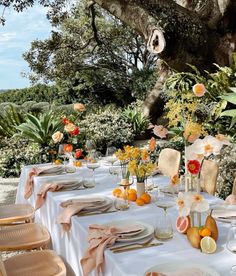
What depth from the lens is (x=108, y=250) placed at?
2041 mm

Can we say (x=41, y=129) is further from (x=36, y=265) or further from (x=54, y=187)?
(x=36, y=265)

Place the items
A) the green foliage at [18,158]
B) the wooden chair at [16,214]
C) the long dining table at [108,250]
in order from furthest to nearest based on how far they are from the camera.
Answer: the green foliage at [18,158], the wooden chair at [16,214], the long dining table at [108,250]

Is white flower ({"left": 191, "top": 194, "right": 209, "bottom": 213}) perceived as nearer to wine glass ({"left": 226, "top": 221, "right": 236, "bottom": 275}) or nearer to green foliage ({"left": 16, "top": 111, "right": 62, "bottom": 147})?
wine glass ({"left": 226, "top": 221, "right": 236, "bottom": 275})

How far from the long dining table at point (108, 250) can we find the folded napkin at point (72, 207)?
53 mm

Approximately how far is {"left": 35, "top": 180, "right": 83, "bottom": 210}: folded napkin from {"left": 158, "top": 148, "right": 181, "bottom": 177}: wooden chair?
125 centimetres

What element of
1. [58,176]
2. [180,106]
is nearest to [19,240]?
[58,176]

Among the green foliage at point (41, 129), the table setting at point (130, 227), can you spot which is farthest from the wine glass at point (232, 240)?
the green foliage at point (41, 129)

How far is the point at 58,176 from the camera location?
4.02 m

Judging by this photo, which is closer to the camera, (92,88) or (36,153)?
(36,153)

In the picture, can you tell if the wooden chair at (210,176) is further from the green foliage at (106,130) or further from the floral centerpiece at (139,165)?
the green foliage at (106,130)

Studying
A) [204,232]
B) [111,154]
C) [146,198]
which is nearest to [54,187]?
[111,154]

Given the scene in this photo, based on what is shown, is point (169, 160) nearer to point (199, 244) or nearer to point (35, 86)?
point (199, 244)

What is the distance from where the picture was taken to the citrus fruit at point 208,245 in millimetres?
1967

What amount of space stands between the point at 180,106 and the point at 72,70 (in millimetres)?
16193
